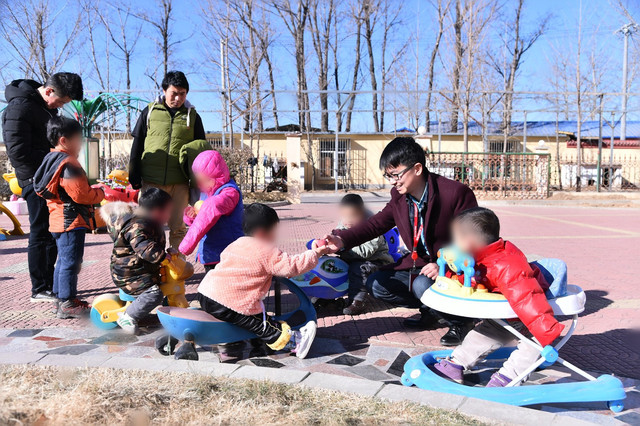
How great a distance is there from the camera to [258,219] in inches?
123

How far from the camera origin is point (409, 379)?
2719mm

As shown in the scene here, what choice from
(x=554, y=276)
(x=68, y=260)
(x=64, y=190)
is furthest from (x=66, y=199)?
(x=554, y=276)

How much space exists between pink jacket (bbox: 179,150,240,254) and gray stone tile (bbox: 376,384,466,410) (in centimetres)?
180

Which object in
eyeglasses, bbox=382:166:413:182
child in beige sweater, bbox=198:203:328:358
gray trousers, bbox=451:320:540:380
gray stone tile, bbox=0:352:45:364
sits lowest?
gray stone tile, bbox=0:352:45:364

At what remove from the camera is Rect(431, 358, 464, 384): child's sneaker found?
2.73 metres

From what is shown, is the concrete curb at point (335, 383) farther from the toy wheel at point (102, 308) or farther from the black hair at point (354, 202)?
the black hair at point (354, 202)

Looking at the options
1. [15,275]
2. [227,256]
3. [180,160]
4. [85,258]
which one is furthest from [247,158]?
[227,256]

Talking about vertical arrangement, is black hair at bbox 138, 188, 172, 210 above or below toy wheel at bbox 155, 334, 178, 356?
above

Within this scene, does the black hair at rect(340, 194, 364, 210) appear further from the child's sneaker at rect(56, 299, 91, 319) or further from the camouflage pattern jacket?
the child's sneaker at rect(56, 299, 91, 319)

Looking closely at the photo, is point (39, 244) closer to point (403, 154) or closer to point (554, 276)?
point (403, 154)

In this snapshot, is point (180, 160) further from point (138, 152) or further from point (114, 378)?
point (114, 378)

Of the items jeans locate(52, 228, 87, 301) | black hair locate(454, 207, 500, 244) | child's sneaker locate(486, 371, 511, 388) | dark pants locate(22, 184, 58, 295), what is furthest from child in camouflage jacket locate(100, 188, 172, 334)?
child's sneaker locate(486, 371, 511, 388)

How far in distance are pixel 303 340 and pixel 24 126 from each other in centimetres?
290

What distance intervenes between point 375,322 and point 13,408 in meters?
2.60
